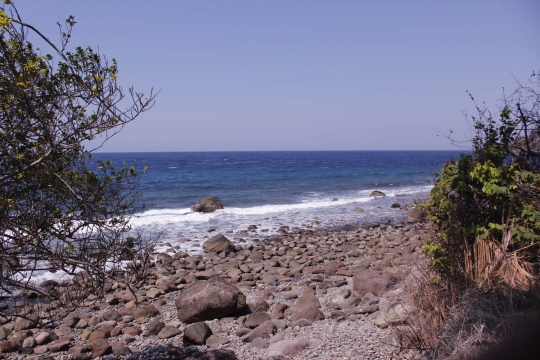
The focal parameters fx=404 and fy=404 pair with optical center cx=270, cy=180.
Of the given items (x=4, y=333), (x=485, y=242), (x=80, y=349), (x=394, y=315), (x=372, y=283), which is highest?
(x=485, y=242)

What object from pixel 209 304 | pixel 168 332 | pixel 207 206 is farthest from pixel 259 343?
pixel 207 206

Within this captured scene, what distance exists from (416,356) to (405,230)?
13.1 m

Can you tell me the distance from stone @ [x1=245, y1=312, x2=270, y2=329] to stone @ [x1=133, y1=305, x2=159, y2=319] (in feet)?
7.52

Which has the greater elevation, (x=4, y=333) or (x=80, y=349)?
(x=80, y=349)

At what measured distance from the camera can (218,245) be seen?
14984 mm

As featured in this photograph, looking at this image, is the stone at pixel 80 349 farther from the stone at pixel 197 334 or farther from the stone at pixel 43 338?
the stone at pixel 197 334

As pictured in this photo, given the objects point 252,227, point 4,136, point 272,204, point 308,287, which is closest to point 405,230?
point 252,227

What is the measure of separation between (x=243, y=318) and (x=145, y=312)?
2316mm

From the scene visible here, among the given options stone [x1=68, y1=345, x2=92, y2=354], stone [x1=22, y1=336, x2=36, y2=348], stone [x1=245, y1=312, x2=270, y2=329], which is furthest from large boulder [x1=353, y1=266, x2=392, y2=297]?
stone [x1=22, y1=336, x2=36, y2=348]

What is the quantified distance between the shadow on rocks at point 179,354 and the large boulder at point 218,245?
737 cm

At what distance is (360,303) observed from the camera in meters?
8.16

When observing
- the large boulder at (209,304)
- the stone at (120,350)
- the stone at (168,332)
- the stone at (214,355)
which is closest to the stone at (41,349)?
the stone at (120,350)

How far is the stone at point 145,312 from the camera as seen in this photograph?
8.88 m

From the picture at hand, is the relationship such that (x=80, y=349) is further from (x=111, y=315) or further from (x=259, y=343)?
(x=259, y=343)
